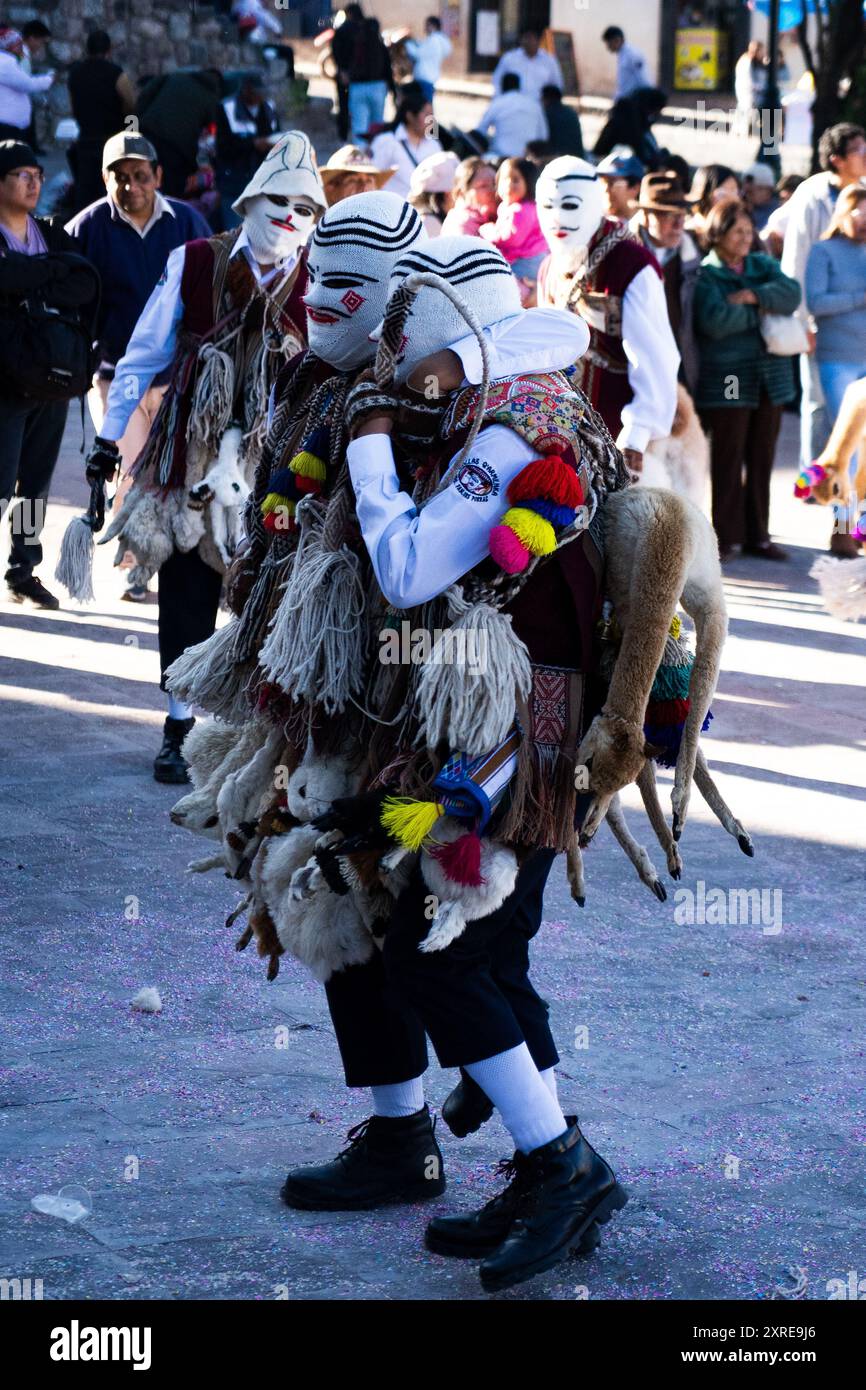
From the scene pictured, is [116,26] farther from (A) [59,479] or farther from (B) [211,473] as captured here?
(B) [211,473]

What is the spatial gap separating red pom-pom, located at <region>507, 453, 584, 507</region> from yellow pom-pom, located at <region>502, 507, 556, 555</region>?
3 cm

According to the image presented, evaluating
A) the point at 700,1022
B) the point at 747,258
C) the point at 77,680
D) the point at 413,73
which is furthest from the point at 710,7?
the point at 700,1022

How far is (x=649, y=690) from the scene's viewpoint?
345 centimetres

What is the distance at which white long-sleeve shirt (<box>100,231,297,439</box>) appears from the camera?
5973mm

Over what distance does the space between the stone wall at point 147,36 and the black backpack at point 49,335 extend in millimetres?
13038

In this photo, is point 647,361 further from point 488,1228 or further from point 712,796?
point 488,1228

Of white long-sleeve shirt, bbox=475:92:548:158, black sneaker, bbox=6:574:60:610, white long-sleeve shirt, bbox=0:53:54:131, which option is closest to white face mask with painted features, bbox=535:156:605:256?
black sneaker, bbox=6:574:60:610

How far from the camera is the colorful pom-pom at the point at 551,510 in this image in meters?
3.22

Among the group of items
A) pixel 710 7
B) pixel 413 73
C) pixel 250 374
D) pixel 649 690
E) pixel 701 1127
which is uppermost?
pixel 710 7

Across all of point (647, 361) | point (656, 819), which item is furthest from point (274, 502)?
point (647, 361)

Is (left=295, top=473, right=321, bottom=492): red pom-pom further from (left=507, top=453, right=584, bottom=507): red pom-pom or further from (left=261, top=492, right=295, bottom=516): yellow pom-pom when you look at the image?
(left=507, top=453, right=584, bottom=507): red pom-pom

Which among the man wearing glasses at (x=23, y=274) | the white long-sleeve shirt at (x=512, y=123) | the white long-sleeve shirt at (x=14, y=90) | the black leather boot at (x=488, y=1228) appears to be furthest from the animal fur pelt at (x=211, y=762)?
the white long-sleeve shirt at (x=512, y=123)
